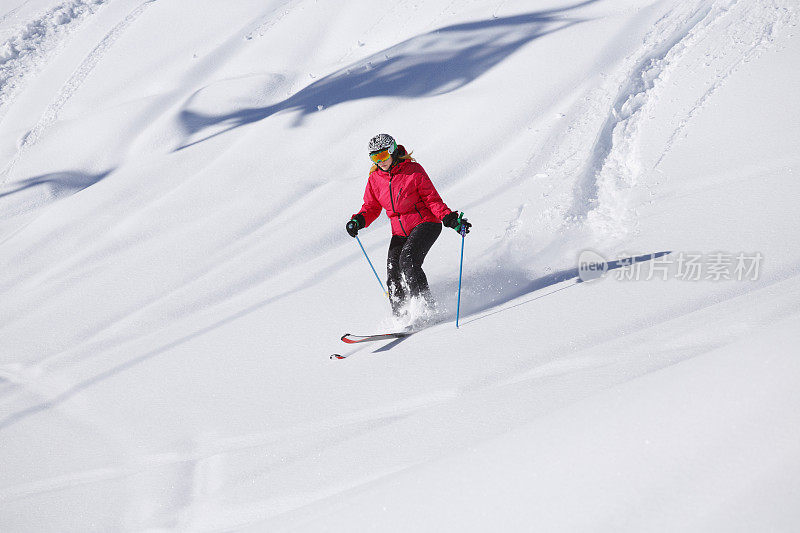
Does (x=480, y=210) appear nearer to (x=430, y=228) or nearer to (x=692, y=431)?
(x=430, y=228)

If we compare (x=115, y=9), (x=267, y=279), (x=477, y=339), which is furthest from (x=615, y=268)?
(x=115, y=9)

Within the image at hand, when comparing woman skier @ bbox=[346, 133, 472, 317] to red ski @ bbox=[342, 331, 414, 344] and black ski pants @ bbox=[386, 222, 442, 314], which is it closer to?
black ski pants @ bbox=[386, 222, 442, 314]

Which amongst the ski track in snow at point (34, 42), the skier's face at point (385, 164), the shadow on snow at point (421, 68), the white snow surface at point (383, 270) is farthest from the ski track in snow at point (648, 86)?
the ski track in snow at point (34, 42)

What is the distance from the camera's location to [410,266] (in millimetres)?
4215

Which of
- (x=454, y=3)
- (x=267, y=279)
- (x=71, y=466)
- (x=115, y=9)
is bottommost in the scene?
(x=71, y=466)

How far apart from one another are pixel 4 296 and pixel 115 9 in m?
7.04

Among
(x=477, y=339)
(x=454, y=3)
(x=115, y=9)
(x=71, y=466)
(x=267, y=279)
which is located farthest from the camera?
(x=115, y=9)

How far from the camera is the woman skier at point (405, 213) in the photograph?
4.23m

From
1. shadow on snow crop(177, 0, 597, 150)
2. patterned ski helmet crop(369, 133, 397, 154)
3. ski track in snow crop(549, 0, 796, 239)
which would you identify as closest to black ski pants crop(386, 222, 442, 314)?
patterned ski helmet crop(369, 133, 397, 154)

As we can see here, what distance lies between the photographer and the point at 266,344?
4477 mm

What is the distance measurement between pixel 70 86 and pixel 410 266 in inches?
321

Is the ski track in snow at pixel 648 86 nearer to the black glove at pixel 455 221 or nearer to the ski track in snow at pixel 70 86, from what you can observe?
the black glove at pixel 455 221

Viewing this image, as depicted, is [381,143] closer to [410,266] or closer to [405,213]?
[405,213]

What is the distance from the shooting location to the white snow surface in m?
1.61
